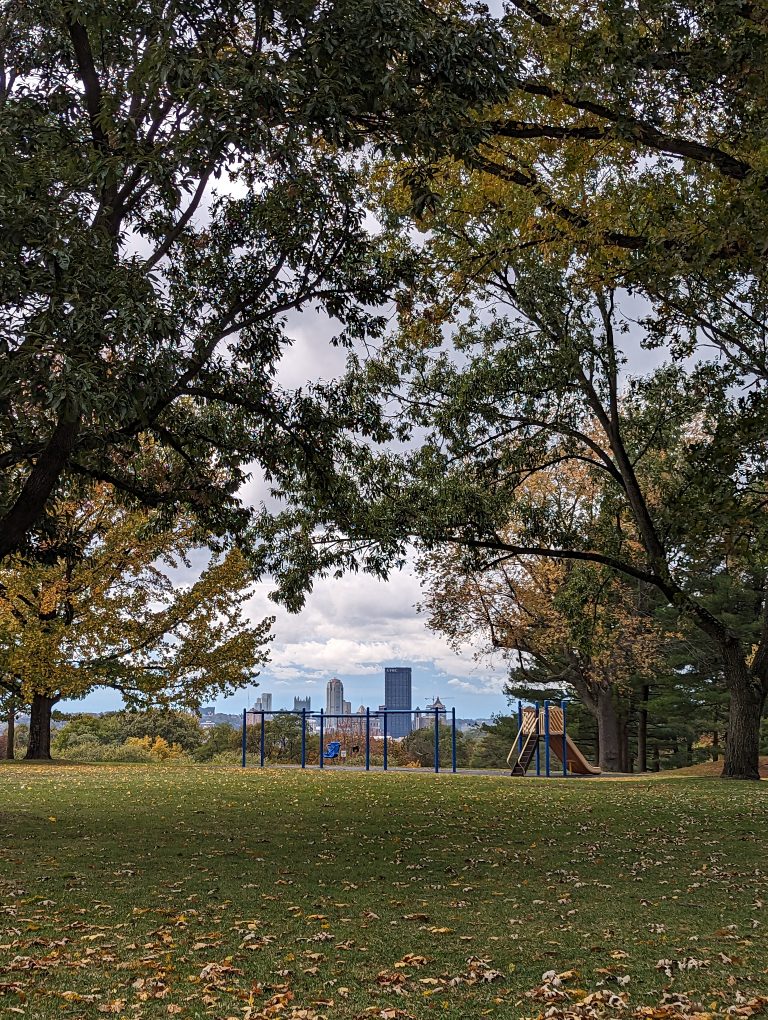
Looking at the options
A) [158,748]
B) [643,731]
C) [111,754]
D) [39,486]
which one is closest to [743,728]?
[643,731]

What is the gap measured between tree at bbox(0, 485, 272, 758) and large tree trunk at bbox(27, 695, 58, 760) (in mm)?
97

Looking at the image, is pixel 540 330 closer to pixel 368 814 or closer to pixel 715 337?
pixel 715 337

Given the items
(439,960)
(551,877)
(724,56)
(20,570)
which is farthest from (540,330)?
(20,570)

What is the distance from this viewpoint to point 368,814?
A: 1258cm

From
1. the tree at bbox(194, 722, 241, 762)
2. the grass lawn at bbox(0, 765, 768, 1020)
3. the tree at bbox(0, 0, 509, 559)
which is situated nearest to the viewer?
the grass lawn at bbox(0, 765, 768, 1020)

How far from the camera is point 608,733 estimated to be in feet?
95.5

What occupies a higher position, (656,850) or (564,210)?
(564,210)

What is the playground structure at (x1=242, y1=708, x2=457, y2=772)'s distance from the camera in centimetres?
2523

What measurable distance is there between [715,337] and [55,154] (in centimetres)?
1122

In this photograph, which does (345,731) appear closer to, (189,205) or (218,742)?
(218,742)

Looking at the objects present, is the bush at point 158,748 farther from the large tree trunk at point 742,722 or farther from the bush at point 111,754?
the large tree trunk at point 742,722

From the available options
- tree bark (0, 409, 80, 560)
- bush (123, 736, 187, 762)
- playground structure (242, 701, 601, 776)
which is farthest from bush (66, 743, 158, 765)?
tree bark (0, 409, 80, 560)

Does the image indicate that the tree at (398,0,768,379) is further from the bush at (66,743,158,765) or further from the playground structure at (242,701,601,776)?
the bush at (66,743,158,765)

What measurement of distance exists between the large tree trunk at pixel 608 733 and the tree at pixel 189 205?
19.7 meters
